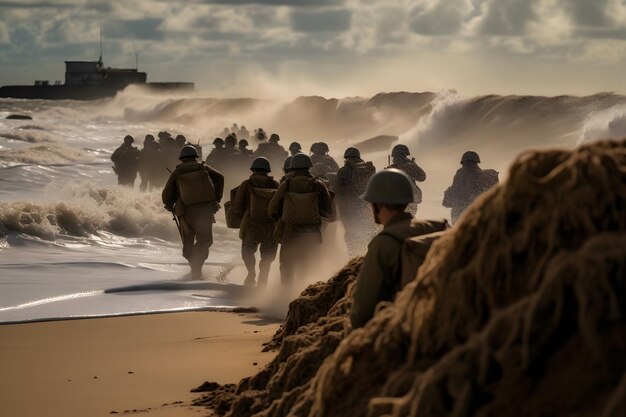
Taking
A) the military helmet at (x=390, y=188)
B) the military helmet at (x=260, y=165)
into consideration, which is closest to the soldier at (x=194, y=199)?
the military helmet at (x=260, y=165)

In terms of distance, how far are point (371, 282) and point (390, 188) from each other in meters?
0.60

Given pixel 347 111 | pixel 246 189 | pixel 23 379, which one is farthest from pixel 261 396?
pixel 347 111

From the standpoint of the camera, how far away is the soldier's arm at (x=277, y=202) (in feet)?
46.2

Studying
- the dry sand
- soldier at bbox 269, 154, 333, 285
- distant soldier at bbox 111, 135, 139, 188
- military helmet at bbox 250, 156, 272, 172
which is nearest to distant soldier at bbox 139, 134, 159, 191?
distant soldier at bbox 111, 135, 139, 188

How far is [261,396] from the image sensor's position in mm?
7676

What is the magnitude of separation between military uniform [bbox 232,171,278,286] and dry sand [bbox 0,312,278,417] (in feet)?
7.33

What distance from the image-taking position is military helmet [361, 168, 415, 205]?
6.62m

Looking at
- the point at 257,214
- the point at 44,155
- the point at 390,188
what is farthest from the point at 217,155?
the point at 44,155

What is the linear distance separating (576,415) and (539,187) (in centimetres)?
96

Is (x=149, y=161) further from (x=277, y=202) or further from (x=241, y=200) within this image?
(x=277, y=202)

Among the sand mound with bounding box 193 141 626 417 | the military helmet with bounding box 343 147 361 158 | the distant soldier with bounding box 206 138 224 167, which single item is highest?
the distant soldier with bounding box 206 138 224 167

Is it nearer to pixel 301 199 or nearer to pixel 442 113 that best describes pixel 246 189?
pixel 301 199

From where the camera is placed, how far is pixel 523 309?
191 inches

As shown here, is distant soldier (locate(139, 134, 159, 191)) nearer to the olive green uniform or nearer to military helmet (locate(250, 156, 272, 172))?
military helmet (locate(250, 156, 272, 172))
